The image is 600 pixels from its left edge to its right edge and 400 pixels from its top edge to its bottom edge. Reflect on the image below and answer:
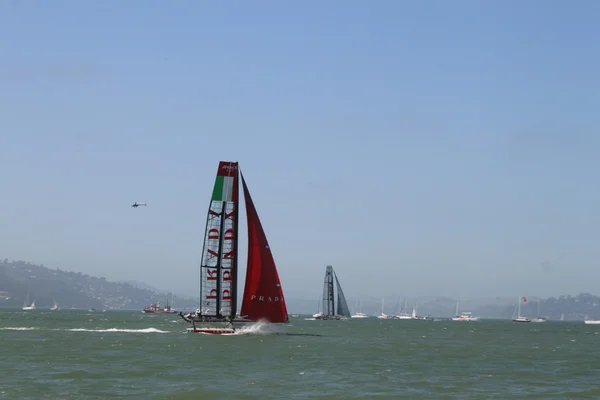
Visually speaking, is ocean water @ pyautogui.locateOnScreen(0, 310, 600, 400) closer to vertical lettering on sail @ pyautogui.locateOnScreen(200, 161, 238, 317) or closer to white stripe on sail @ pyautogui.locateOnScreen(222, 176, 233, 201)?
vertical lettering on sail @ pyautogui.locateOnScreen(200, 161, 238, 317)

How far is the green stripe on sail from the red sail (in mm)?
1932

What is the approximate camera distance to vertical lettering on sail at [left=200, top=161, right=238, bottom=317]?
240 feet

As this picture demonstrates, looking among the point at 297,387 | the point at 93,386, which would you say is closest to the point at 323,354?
the point at 297,387

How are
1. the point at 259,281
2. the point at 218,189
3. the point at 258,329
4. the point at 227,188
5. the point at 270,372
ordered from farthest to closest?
the point at 258,329 → the point at 227,188 → the point at 218,189 → the point at 259,281 → the point at 270,372

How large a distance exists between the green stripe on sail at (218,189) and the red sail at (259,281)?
6.34ft

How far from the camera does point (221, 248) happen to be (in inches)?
2884

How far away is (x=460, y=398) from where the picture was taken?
128 ft

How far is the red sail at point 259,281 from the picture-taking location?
7275 cm

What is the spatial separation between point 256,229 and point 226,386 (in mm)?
33106

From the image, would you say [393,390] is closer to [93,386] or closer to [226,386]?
[226,386]

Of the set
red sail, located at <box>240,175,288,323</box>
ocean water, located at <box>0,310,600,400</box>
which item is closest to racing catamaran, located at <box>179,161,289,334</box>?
red sail, located at <box>240,175,288,323</box>

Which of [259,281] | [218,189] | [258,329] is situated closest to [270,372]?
[259,281]

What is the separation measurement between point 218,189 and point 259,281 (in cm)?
862

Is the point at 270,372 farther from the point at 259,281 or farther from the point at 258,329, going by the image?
the point at 258,329
